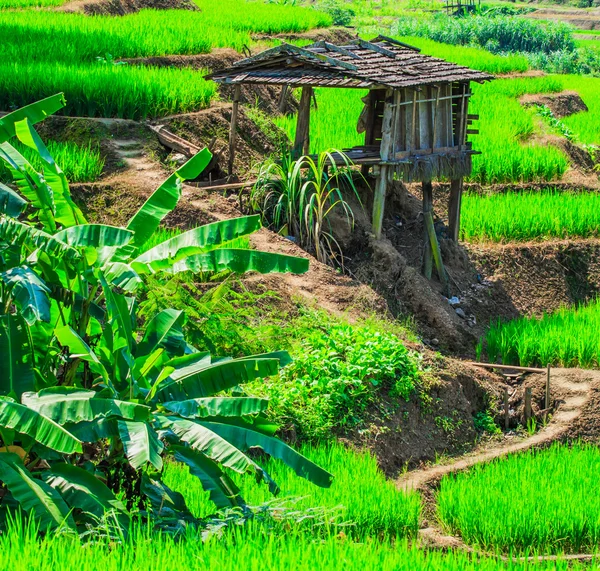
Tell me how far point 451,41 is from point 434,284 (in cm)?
2179

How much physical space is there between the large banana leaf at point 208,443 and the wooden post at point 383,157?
661cm

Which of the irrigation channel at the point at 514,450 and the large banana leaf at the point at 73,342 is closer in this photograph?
the large banana leaf at the point at 73,342

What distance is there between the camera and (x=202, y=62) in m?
17.6

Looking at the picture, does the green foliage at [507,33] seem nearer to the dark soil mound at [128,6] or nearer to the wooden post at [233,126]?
the dark soil mound at [128,6]

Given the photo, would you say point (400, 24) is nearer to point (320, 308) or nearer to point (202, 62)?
point (202, 62)

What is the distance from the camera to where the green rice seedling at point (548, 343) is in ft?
37.7

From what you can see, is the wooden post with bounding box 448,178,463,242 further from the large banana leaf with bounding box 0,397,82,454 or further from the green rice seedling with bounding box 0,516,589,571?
the large banana leaf with bounding box 0,397,82,454

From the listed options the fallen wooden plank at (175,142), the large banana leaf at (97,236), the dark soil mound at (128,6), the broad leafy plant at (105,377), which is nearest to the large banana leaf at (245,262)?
the broad leafy plant at (105,377)

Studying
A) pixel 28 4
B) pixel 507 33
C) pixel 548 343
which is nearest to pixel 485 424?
pixel 548 343

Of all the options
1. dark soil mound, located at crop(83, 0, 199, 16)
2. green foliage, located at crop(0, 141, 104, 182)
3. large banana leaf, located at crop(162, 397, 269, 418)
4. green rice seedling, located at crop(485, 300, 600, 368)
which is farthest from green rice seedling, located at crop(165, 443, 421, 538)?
dark soil mound, located at crop(83, 0, 199, 16)

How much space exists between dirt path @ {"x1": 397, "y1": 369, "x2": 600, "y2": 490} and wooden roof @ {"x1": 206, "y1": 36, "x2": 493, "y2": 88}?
3.75 meters

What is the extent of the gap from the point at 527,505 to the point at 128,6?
17.5 meters

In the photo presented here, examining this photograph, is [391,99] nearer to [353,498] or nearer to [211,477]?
[353,498]

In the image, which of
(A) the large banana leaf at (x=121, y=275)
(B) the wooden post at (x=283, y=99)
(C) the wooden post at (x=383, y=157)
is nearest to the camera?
(A) the large banana leaf at (x=121, y=275)
